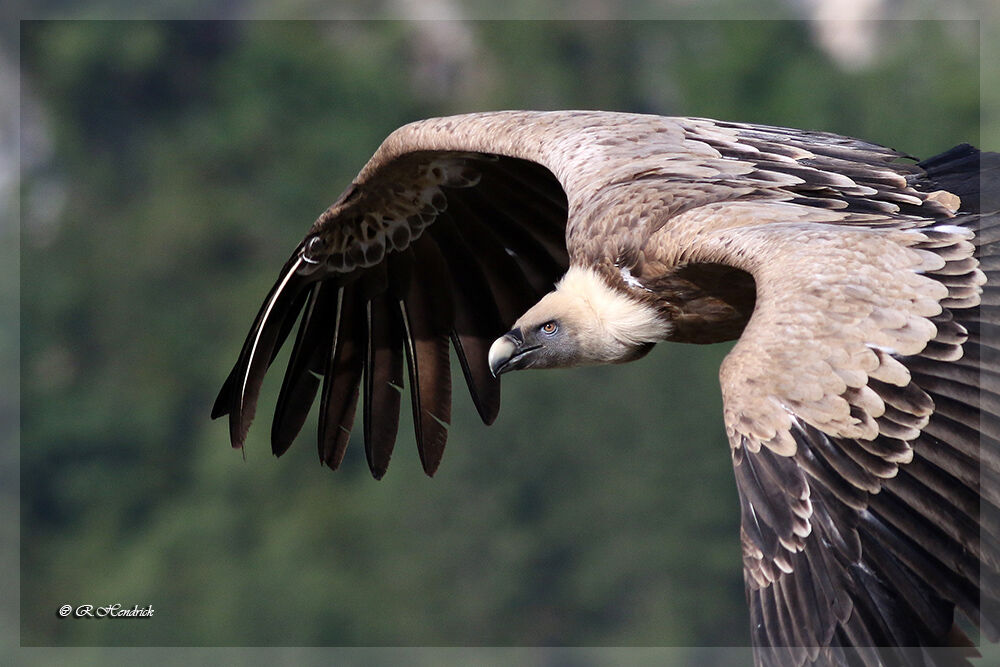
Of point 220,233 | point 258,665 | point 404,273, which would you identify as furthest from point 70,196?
point 404,273

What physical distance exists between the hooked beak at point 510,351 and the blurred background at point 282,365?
97.5ft

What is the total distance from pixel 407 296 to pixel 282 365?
123 feet

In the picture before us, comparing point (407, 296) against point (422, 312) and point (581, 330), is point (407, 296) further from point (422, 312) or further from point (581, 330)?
point (581, 330)

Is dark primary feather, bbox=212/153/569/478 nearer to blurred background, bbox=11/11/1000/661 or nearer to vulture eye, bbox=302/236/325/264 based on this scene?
vulture eye, bbox=302/236/325/264

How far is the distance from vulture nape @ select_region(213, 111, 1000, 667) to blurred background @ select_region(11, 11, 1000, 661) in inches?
1117

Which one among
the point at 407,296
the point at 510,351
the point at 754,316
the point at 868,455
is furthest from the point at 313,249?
the point at 868,455

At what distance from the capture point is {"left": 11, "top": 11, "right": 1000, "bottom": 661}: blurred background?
129 ft

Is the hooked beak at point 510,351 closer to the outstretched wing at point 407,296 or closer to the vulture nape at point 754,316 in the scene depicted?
the vulture nape at point 754,316

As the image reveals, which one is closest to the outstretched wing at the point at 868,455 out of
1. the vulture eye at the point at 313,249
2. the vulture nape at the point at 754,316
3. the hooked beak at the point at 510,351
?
the vulture nape at the point at 754,316

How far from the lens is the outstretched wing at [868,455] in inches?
187

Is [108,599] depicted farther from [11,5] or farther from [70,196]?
[11,5]

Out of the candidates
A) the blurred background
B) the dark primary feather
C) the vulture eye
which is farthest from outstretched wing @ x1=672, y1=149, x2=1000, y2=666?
the blurred background

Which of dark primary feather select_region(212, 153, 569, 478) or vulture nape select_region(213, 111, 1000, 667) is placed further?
dark primary feather select_region(212, 153, 569, 478)

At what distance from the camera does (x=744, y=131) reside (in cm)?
709
